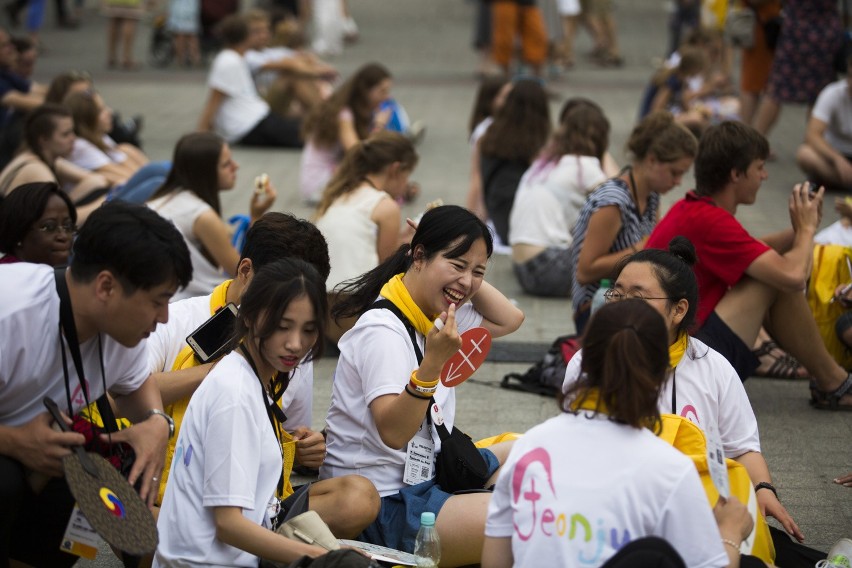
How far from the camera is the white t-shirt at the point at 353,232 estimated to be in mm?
6168

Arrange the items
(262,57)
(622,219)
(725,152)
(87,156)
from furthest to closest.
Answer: (262,57), (87,156), (622,219), (725,152)

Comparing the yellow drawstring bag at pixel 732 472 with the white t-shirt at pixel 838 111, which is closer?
the yellow drawstring bag at pixel 732 472

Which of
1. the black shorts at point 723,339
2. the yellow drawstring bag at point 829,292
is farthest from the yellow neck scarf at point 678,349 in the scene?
the yellow drawstring bag at point 829,292

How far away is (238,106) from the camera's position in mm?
A: 11047

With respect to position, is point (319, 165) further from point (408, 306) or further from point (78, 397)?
point (78, 397)

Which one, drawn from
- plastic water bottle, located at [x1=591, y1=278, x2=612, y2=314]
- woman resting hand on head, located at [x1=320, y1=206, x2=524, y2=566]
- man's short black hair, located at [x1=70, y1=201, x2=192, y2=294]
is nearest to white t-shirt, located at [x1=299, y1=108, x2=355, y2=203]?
plastic water bottle, located at [x1=591, y1=278, x2=612, y2=314]

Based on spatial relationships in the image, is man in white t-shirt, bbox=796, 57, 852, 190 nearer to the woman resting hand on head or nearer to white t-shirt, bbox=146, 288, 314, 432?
the woman resting hand on head

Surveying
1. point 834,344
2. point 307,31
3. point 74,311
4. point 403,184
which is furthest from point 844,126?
point 307,31

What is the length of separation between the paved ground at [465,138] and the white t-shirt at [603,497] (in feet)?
5.26

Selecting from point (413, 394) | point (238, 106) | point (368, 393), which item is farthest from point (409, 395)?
point (238, 106)

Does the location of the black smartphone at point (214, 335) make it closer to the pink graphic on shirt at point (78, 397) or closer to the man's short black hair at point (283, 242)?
the man's short black hair at point (283, 242)

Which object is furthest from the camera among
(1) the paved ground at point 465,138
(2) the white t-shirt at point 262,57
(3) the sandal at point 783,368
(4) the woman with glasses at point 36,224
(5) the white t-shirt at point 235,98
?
(2) the white t-shirt at point 262,57

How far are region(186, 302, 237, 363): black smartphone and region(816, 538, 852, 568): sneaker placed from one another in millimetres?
1951

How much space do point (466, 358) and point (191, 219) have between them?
2.56 metres
